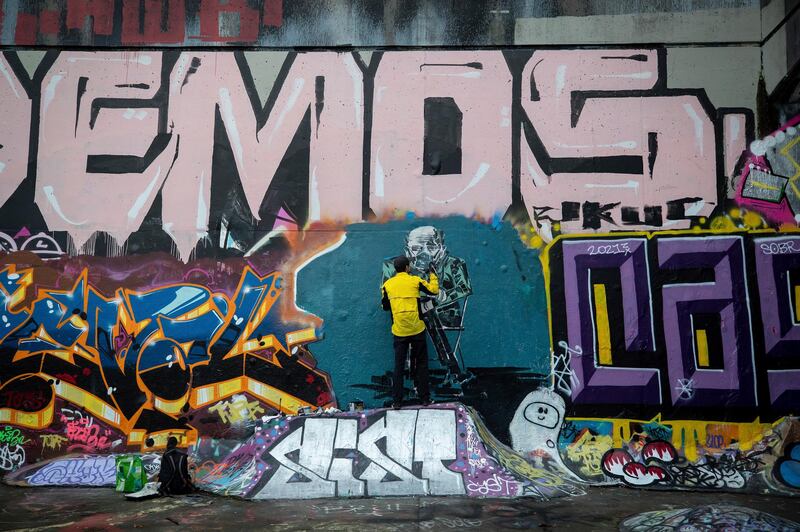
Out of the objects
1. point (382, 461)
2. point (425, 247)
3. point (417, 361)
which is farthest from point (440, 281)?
point (382, 461)

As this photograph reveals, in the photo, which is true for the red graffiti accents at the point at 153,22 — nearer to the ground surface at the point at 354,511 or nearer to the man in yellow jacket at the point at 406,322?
the man in yellow jacket at the point at 406,322

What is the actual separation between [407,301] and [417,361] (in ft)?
2.57

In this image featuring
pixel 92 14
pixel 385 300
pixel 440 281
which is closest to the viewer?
pixel 385 300

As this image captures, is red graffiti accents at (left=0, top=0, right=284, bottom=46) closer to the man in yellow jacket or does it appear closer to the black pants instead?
the man in yellow jacket

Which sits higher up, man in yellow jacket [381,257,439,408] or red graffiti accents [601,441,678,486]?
man in yellow jacket [381,257,439,408]

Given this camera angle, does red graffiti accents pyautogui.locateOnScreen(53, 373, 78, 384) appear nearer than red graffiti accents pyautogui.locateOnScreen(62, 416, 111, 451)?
No

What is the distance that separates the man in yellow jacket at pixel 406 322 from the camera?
845cm

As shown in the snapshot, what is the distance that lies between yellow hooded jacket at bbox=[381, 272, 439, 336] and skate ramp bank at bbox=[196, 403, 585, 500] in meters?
0.98

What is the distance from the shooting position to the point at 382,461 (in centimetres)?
787

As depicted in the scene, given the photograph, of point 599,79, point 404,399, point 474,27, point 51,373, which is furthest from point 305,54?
point 51,373

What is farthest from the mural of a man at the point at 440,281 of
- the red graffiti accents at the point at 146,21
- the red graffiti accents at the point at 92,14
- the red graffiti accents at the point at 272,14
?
the red graffiti accents at the point at 92,14

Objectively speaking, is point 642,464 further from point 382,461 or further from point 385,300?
point 385,300

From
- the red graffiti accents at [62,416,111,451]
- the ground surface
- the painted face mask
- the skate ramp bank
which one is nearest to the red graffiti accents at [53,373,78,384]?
the red graffiti accents at [62,416,111,451]

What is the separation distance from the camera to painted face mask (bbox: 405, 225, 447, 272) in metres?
9.11
